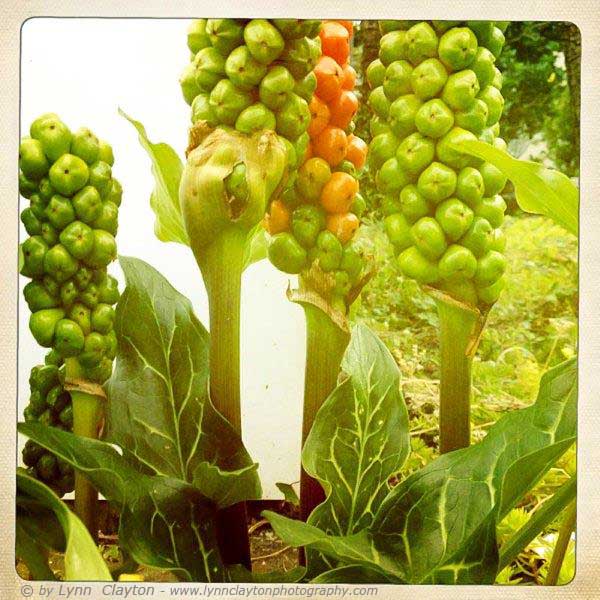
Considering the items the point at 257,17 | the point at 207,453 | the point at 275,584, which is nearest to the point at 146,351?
the point at 207,453

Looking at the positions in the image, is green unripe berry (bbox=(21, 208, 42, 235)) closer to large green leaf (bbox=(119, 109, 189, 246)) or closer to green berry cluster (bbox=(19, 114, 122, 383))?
green berry cluster (bbox=(19, 114, 122, 383))

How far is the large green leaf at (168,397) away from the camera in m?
1.05

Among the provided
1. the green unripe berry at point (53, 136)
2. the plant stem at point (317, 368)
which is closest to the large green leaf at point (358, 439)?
the plant stem at point (317, 368)

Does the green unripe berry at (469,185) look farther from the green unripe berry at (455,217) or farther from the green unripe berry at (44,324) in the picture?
the green unripe berry at (44,324)

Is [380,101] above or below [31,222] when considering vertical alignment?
above

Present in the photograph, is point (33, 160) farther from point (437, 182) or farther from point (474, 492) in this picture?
point (474, 492)

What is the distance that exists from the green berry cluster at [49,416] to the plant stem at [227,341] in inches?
7.4

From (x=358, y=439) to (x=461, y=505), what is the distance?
0.49ft

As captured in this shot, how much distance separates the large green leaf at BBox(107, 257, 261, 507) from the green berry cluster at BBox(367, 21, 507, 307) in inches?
11.5

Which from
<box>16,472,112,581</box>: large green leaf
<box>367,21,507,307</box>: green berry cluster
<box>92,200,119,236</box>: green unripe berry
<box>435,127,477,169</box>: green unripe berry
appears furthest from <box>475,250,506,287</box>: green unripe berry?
<box>16,472,112,581</box>: large green leaf

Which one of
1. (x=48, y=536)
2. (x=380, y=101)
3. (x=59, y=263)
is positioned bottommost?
(x=48, y=536)

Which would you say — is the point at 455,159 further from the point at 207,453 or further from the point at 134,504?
the point at 134,504

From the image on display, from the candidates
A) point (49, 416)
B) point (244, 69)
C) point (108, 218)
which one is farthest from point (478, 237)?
point (49, 416)

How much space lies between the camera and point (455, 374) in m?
1.07
